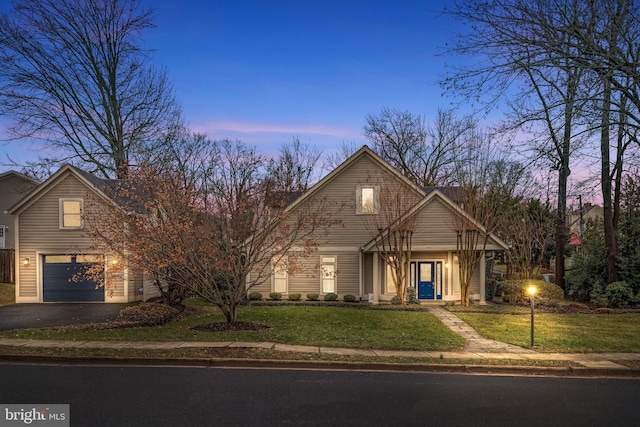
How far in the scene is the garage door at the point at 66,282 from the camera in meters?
22.2

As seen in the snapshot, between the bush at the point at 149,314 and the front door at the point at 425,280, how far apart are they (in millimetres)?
11762

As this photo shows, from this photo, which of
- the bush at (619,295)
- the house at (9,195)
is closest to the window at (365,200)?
the bush at (619,295)

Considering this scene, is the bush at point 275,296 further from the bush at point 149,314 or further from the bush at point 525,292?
the bush at point 525,292

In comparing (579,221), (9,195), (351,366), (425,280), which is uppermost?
(9,195)

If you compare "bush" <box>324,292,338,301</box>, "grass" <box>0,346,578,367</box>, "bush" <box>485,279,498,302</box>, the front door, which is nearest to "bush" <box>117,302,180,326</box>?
"grass" <box>0,346,578,367</box>

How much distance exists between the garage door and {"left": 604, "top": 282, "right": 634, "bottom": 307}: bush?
2468 cm

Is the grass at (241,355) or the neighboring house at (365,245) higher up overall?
the neighboring house at (365,245)

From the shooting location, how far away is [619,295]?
68.5 ft

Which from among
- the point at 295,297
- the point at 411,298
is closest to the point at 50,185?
the point at 295,297

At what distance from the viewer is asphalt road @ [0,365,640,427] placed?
250 inches

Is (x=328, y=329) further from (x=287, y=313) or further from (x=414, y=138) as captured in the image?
(x=414, y=138)

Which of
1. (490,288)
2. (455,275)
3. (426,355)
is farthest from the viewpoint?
(490,288)

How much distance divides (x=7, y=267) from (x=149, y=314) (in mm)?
18030

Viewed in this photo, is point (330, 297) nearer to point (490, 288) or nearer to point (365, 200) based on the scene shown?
point (365, 200)
